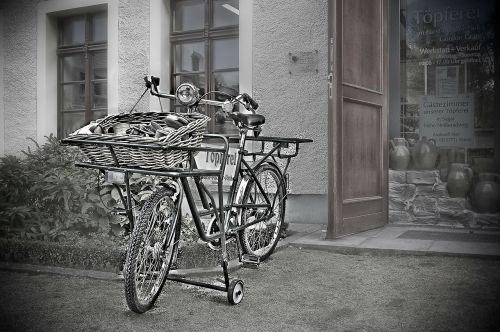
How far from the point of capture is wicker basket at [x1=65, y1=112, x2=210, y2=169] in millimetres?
2705

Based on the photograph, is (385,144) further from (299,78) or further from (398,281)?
(398,281)

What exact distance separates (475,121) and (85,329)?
17.8 feet

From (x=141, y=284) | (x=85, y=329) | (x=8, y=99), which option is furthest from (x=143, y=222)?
→ (x=8, y=99)

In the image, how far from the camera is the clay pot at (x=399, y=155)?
260 inches

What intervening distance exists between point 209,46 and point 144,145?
4.39 metres

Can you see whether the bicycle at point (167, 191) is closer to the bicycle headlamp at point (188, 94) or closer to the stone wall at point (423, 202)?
the bicycle headlamp at point (188, 94)

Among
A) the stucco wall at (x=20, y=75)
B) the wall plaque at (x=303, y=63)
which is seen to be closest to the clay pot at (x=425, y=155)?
the wall plaque at (x=303, y=63)

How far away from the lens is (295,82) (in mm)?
6246

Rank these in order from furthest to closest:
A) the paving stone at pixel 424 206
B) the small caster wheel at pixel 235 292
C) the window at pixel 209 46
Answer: the window at pixel 209 46 → the paving stone at pixel 424 206 → the small caster wheel at pixel 235 292

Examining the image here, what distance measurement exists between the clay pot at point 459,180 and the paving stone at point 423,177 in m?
0.16

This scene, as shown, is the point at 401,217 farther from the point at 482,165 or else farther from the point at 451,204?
the point at 482,165

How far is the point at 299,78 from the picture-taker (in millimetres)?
6219

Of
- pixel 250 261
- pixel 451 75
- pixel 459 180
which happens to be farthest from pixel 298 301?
pixel 451 75

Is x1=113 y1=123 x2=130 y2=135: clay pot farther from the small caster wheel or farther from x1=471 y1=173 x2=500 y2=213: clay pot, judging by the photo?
x1=471 y1=173 x2=500 y2=213: clay pot
